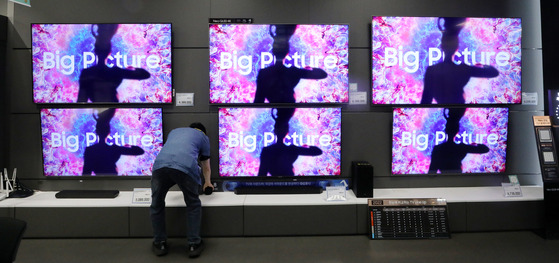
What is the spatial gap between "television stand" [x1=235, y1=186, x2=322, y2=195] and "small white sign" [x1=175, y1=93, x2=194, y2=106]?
46.1 inches

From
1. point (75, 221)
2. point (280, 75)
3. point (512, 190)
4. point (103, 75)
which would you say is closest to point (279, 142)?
point (280, 75)

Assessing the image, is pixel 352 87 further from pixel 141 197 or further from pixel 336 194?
pixel 141 197

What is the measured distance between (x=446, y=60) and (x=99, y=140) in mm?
4105

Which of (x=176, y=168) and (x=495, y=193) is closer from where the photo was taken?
(x=176, y=168)

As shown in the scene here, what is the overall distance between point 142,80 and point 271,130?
5.19ft

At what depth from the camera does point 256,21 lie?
3430 mm

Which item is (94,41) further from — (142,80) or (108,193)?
(108,193)

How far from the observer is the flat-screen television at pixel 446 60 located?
10.8ft

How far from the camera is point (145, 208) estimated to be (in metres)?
2.94

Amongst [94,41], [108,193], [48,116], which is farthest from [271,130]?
[48,116]

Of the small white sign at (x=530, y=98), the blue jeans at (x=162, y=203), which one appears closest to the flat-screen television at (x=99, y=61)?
the blue jeans at (x=162, y=203)

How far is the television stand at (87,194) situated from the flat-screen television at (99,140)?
19 centimetres

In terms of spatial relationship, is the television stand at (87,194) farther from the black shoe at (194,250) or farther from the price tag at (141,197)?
the black shoe at (194,250)

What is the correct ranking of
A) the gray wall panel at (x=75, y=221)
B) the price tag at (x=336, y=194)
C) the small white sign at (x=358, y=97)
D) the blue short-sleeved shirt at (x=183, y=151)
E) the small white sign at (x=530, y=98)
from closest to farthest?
the blue short-sleeved shirt at (x=183, y=151) → the gray wall panel at (x=75, y=221) → the price tag at (x=336, y=194) → the small white sign at (x=358, y=97) → the small white sign at (x=530, y=98)
